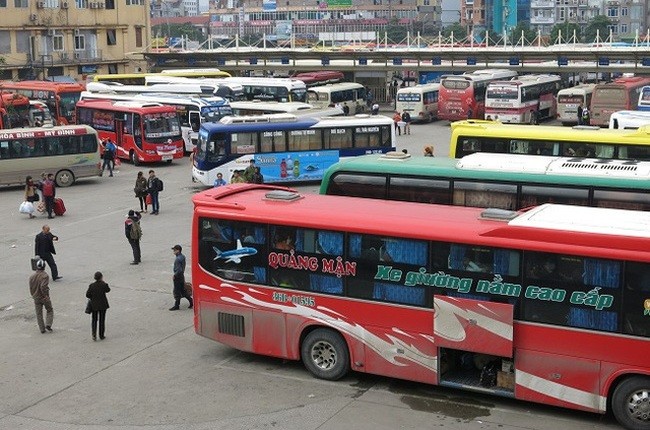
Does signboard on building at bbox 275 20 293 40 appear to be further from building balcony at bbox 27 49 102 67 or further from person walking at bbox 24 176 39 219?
person walking at bbox 24 176 39 219

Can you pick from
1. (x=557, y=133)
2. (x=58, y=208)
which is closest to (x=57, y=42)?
(x=58, y=208)

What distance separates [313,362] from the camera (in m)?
14.1

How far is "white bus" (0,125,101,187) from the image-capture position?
3222cm

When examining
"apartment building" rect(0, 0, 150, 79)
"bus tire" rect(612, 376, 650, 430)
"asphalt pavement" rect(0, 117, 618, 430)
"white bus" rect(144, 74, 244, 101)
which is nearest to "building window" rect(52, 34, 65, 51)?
"apartment building" rect(0, 0, 150, 79)

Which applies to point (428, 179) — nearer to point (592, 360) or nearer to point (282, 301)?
point (282, 301)

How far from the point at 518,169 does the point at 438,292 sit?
548cm

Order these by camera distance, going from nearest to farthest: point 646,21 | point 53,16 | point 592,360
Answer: point 592,360 < point 53,16 < point 646,21

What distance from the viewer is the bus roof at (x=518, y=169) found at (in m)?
17.0

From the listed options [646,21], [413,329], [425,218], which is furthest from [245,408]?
[646,21]

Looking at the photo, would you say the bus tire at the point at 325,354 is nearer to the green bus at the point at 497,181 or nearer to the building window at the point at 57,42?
the green bus at the point at 497,181

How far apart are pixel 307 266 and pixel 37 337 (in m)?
5.36

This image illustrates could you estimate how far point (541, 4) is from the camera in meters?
156

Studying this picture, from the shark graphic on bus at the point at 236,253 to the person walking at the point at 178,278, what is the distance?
3.08m

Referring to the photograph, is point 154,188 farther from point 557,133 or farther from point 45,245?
point 557,133
